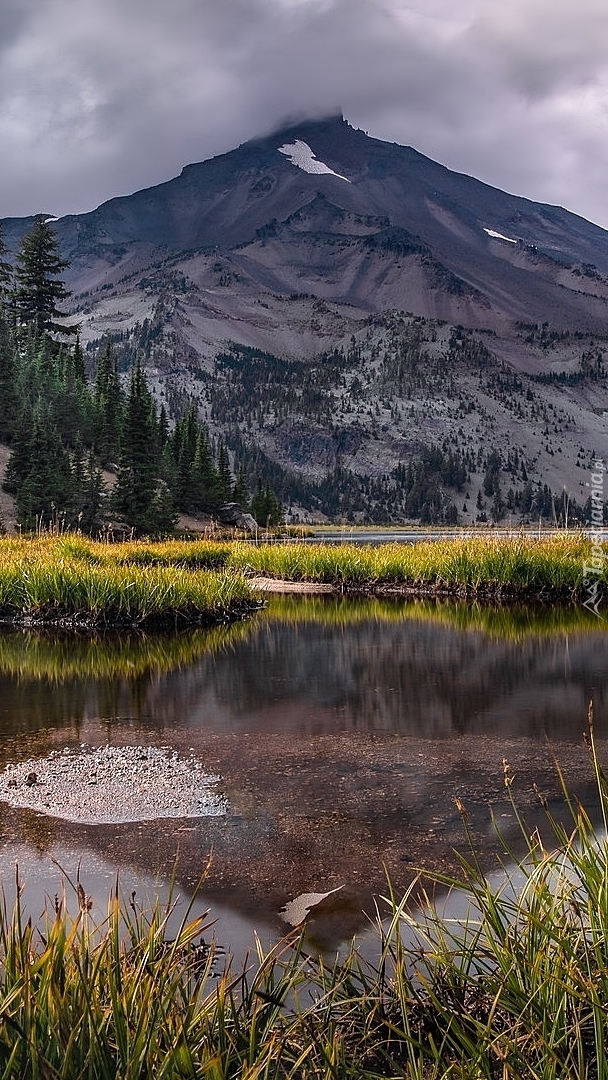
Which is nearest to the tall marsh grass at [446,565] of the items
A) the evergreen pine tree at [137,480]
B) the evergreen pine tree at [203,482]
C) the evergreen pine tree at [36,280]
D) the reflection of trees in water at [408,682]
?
the reflection of trees in water at [408,682]

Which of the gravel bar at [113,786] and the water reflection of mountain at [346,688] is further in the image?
the water reflection of mountain at [346,688]

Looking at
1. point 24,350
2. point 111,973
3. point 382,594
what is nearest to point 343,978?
point 111,973

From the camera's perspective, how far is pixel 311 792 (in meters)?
6.32

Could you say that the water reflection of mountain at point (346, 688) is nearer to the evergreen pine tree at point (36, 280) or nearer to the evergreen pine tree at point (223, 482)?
the evergreen pine tree at point (223, 482)

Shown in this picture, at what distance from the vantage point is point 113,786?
6.36 meters

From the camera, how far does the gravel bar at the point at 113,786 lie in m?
5.84

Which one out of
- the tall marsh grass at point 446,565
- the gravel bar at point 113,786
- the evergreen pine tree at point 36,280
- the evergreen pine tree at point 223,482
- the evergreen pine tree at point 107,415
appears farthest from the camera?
the evergreen pine tree at point 36,280

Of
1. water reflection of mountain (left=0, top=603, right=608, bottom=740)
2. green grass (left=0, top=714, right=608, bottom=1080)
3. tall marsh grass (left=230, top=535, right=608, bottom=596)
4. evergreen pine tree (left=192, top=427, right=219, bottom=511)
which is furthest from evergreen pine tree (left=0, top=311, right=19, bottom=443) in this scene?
green grass (left=0, top=714, right=608, bottom=1080)

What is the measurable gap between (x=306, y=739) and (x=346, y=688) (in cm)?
278

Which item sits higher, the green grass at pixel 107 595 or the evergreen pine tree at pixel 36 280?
the evergreen pine tree at pixel 36 280

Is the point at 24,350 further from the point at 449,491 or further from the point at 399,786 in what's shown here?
the point at 449,491

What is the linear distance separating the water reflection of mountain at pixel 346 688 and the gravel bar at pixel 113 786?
140 centimetres

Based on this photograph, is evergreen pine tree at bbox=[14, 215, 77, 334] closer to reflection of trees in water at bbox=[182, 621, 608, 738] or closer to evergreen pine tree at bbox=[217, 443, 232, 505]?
evergreen pine tree at bbox=[217, 443, 232, 505]

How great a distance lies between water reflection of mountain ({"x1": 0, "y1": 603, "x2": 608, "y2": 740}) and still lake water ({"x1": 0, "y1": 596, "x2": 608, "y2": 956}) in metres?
0.04
